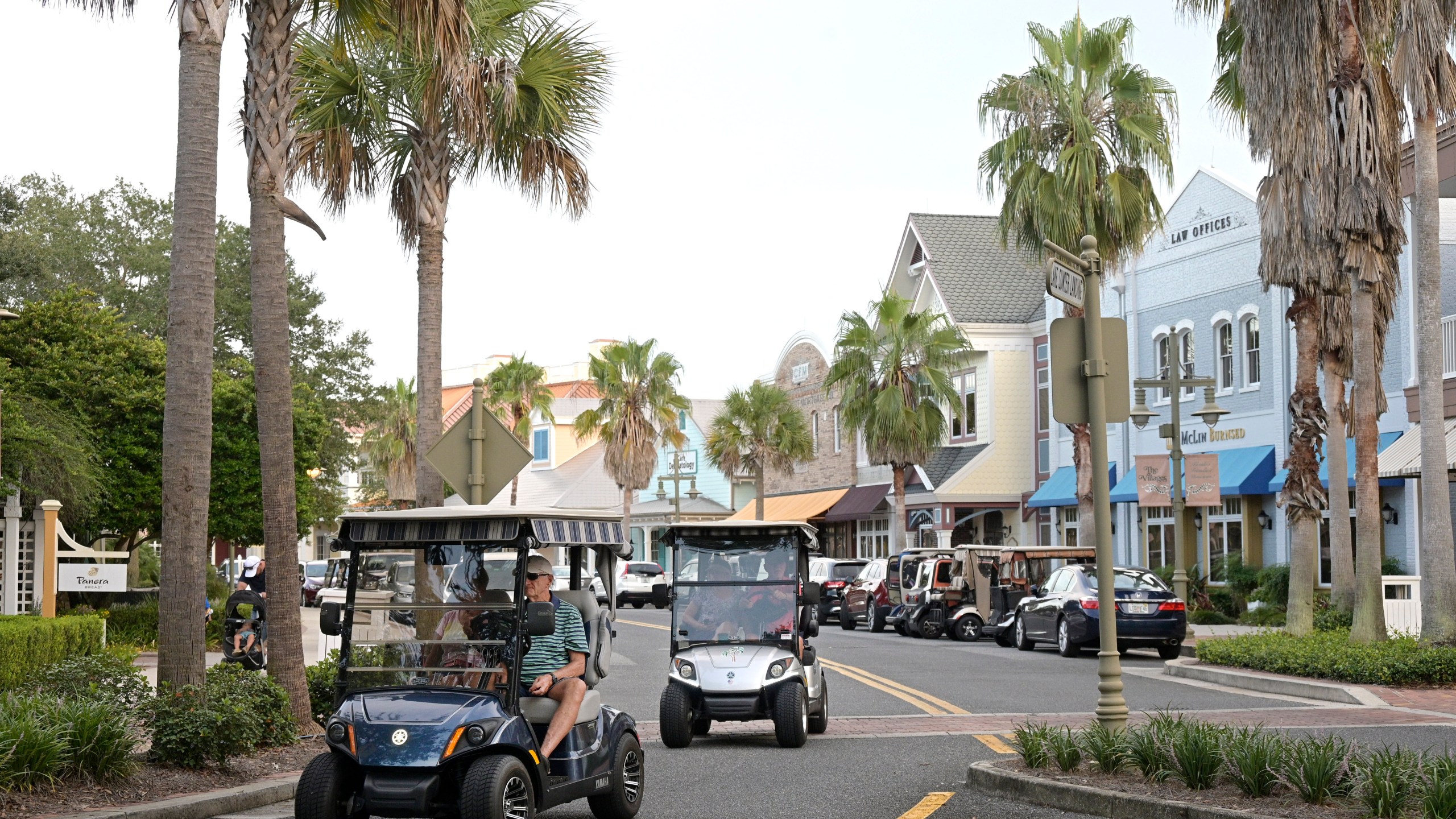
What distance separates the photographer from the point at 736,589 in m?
13.8

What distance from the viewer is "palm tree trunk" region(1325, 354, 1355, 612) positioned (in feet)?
70.0

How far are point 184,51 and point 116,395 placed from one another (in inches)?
720

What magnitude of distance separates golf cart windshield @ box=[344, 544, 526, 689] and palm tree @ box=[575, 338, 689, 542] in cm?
4749

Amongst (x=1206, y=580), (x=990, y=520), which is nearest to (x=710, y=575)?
(x=1206, y=580)

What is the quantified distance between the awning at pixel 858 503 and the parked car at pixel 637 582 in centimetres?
703

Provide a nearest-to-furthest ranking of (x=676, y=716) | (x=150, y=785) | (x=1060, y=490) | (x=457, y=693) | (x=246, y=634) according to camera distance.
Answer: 1. (x=457, y=693)
2. (x=150, y=785)
3. (x=676, y=716)
4. (x=246, y=634)
5. (x=1060, y=490)

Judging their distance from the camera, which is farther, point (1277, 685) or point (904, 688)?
point (904, 688)

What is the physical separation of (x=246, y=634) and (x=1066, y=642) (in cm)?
1387

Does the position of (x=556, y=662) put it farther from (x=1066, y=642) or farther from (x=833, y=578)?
(x=833, y=578)

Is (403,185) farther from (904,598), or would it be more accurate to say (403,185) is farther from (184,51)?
(904,598)

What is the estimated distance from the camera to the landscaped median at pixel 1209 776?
8.41 metres

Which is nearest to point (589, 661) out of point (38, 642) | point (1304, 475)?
point (38, 642)

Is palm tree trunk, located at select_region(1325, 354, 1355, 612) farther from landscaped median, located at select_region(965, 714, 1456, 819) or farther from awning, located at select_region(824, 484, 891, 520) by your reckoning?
awning, located at select_region(824, 484, 891, 520)

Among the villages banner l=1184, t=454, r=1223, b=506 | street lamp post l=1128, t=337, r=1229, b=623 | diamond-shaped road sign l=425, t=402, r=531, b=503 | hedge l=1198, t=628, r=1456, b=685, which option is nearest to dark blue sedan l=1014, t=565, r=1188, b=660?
street lamp post l=1128, t=337, r=1229, b=623
